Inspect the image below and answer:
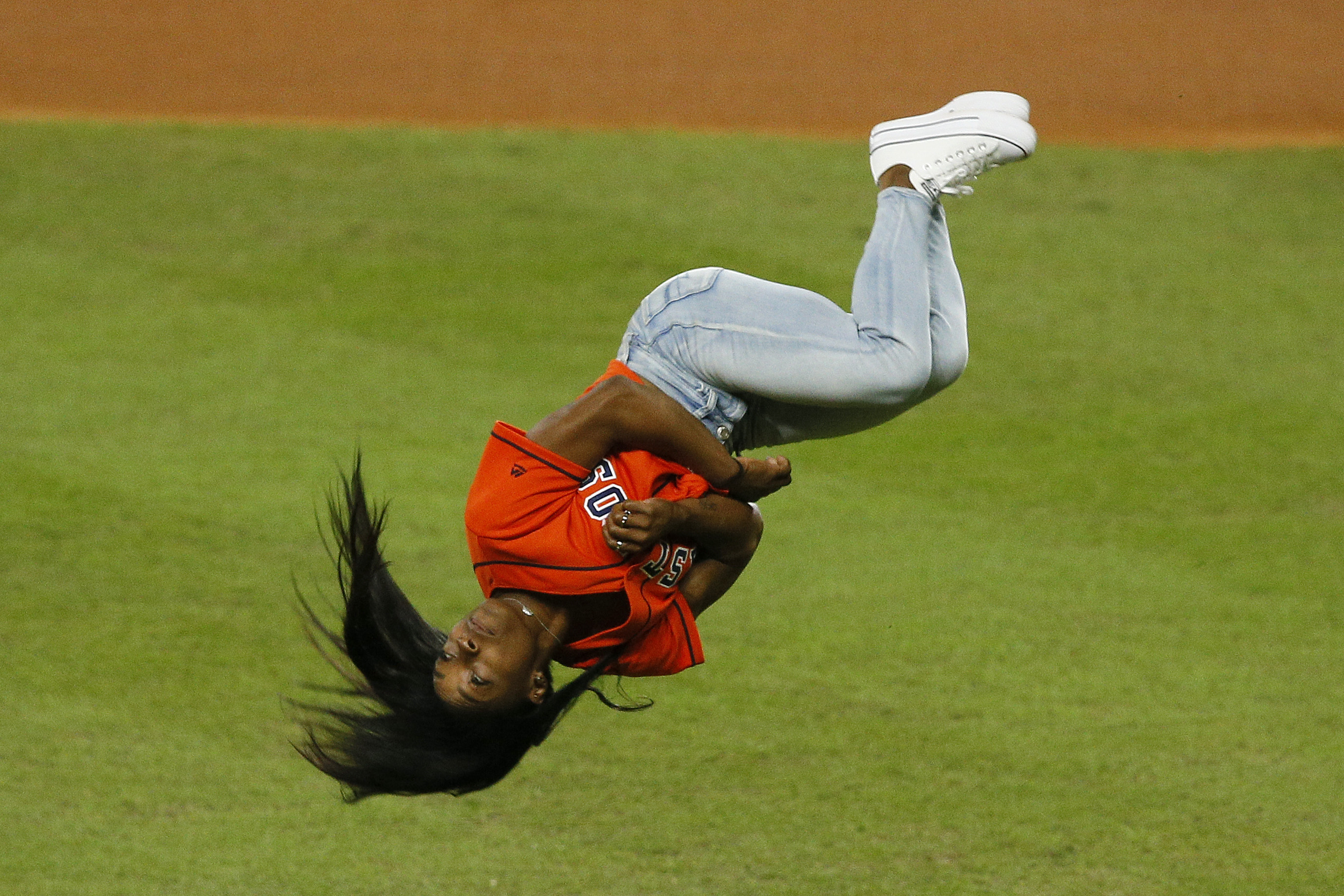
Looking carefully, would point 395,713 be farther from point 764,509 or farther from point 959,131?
point 764,509

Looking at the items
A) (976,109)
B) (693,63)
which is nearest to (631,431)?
(976,109)

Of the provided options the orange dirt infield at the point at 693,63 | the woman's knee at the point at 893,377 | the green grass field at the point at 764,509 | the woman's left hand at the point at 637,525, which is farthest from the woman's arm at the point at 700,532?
the orange dirt infield at the point at 693,63

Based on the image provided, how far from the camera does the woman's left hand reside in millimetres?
3799

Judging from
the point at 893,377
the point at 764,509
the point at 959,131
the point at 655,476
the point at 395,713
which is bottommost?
the point at 395,713

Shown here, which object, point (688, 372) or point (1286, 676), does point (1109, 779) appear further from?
point (688, 372)

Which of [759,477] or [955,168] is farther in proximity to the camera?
[955,168]

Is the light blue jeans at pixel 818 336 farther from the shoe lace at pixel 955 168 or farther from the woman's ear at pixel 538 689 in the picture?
the woman's ear at pixel 538 689

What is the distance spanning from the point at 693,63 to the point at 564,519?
13.0m

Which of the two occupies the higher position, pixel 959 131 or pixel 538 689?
pixel 959 131

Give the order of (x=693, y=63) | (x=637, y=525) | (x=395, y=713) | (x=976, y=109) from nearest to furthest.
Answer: (x=637, y=525), (x=976, y=109), (x=395, y=713), (x=693, y=63)

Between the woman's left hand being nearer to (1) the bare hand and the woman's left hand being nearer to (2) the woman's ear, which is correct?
(1) the bare hand

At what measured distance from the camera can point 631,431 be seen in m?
3.90

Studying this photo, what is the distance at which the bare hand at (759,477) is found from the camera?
4.00 meters

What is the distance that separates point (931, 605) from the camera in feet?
26.3
